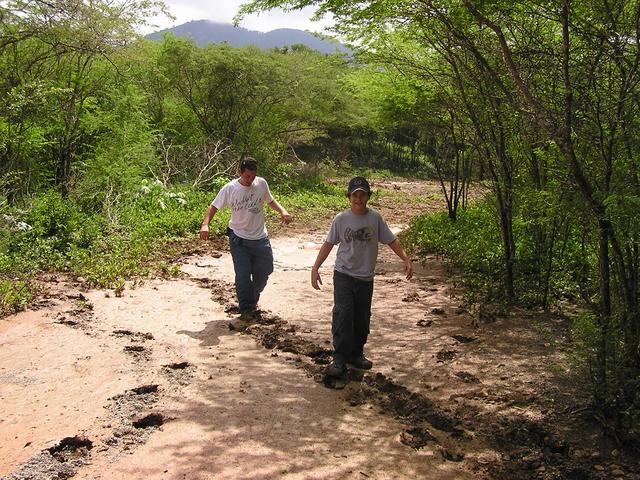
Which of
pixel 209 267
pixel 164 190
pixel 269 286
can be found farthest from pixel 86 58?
pixel 269 286

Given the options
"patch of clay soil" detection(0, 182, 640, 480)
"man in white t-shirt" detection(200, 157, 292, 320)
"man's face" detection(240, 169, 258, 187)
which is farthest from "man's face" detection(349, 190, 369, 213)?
"man's face" detection(240, 169, 258, 187)

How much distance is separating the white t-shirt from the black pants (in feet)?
5.69

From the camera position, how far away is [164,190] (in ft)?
43.4

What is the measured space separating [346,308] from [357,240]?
58 centimetres

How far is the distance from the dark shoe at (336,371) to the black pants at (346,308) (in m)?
0.04

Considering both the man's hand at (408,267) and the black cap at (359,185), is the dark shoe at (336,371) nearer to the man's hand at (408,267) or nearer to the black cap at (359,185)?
the man's hand at (408,267)

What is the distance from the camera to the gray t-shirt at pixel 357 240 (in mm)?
4629

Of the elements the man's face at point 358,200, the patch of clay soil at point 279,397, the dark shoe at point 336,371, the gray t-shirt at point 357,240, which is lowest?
the patch of clay soil at point 279,397

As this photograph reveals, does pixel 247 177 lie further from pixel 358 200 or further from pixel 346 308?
pixel 346 308

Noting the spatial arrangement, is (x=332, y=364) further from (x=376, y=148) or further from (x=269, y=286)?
(x=376, y=148)

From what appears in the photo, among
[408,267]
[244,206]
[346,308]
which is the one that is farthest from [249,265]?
[408,267]

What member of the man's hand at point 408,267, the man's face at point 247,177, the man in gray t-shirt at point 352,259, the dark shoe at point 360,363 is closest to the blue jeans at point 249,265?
the man's face at point 247,177

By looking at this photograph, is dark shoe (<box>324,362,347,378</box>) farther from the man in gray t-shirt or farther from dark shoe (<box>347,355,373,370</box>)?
dark shoe (<box>347,355,373,370</box>)

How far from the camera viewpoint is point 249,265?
20.3ft
